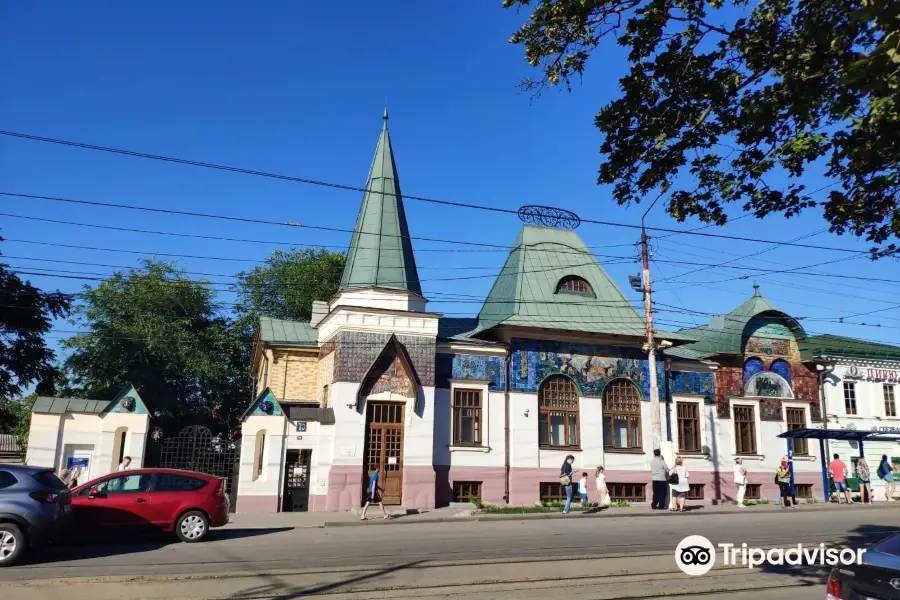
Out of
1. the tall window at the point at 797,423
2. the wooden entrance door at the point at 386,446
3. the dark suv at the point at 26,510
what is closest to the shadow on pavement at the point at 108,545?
the dark suv at the point at 26,510

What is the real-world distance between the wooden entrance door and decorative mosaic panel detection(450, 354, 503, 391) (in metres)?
2.81

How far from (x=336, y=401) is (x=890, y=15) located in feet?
63.7

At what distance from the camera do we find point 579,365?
87.4 feet

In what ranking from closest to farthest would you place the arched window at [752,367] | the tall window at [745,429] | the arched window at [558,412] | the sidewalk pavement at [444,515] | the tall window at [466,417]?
the sidewalk pavement at [444,515], the tall window at [466,417], the arched window at [558,412], the tall window at [745,429], the arched window at [752,367]

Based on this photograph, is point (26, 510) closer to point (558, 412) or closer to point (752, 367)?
A: point (558, 412)

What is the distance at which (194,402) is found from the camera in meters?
38.4

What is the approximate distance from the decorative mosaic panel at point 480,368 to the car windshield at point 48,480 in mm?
14546

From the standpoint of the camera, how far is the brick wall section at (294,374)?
83.9 ft

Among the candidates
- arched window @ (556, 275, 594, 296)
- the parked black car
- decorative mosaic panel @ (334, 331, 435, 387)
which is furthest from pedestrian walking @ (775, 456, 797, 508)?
the parked black car

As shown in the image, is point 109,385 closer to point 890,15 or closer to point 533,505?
point 533,505

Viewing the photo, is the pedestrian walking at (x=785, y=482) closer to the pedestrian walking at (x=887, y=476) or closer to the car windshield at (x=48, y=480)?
the pedestrian walking at (x=887, y=476)

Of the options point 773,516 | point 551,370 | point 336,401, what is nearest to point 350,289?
point 336,401

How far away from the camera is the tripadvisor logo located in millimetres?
11430

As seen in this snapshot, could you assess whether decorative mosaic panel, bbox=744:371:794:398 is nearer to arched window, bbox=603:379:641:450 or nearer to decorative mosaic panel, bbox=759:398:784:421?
decorative mosaic panel, bbox=759:398:784:421
